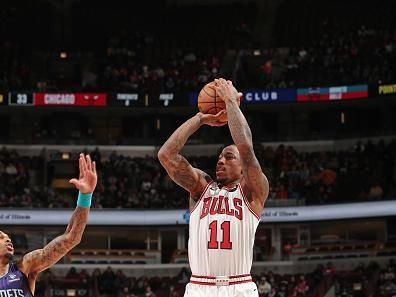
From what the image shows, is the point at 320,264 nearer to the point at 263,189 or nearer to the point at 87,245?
the point at 87,245

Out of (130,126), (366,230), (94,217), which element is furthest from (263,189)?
(130,126)

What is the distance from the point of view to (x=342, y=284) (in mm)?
25312

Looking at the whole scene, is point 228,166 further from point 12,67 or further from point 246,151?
point 12,67

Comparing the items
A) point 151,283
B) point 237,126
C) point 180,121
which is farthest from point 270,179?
point 237,126

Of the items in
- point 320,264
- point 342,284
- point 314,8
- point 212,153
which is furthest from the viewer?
point 314,8

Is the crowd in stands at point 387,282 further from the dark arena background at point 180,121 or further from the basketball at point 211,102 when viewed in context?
the basketball at point 211,102

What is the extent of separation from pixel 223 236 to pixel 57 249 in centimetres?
138

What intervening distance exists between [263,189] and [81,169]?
5.11 feet

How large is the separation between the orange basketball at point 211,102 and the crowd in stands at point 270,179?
74.5 feet

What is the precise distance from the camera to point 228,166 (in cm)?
701

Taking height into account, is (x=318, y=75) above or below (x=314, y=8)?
below

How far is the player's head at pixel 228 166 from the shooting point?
22.9ft

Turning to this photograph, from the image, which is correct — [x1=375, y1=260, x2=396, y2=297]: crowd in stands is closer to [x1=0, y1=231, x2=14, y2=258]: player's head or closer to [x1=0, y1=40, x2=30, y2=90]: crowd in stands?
[x1=0, y1=40, x2=30, y2=90]: crowd in stands

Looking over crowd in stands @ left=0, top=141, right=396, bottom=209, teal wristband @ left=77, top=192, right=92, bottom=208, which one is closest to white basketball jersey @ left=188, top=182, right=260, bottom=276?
teal wristband @ left=77, top=192, right=92, bottom=208
